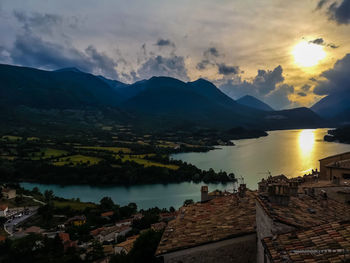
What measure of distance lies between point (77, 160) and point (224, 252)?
2886 inches

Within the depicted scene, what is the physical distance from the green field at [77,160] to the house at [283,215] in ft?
227

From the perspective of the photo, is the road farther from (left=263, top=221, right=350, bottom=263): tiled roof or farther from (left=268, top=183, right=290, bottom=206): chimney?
(left=263, top=221, right=350, bottom=263): tiled roof

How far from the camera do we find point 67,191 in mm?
58469

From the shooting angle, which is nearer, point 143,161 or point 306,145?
point 143,161

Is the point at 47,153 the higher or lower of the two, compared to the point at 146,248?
higher

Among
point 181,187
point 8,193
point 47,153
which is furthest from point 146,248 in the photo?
point 47,153

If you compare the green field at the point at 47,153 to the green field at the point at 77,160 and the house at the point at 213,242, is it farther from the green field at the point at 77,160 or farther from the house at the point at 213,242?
the house at the point at 213,242

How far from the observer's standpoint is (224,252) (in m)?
5.65

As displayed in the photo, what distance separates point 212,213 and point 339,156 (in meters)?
15.1

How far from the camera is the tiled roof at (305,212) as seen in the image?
16.1 feet

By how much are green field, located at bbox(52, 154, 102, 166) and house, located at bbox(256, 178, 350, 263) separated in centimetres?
6933

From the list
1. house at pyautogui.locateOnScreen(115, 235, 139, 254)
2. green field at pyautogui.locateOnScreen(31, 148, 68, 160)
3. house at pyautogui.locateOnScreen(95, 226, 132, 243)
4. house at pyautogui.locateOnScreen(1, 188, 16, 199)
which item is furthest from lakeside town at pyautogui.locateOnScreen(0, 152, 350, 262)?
green field at pyautogui.locateOnScreen(31, 148, 68, 160)

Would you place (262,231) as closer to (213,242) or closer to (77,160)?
(213,242)

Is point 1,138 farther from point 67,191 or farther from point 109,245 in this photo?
point 109,245
